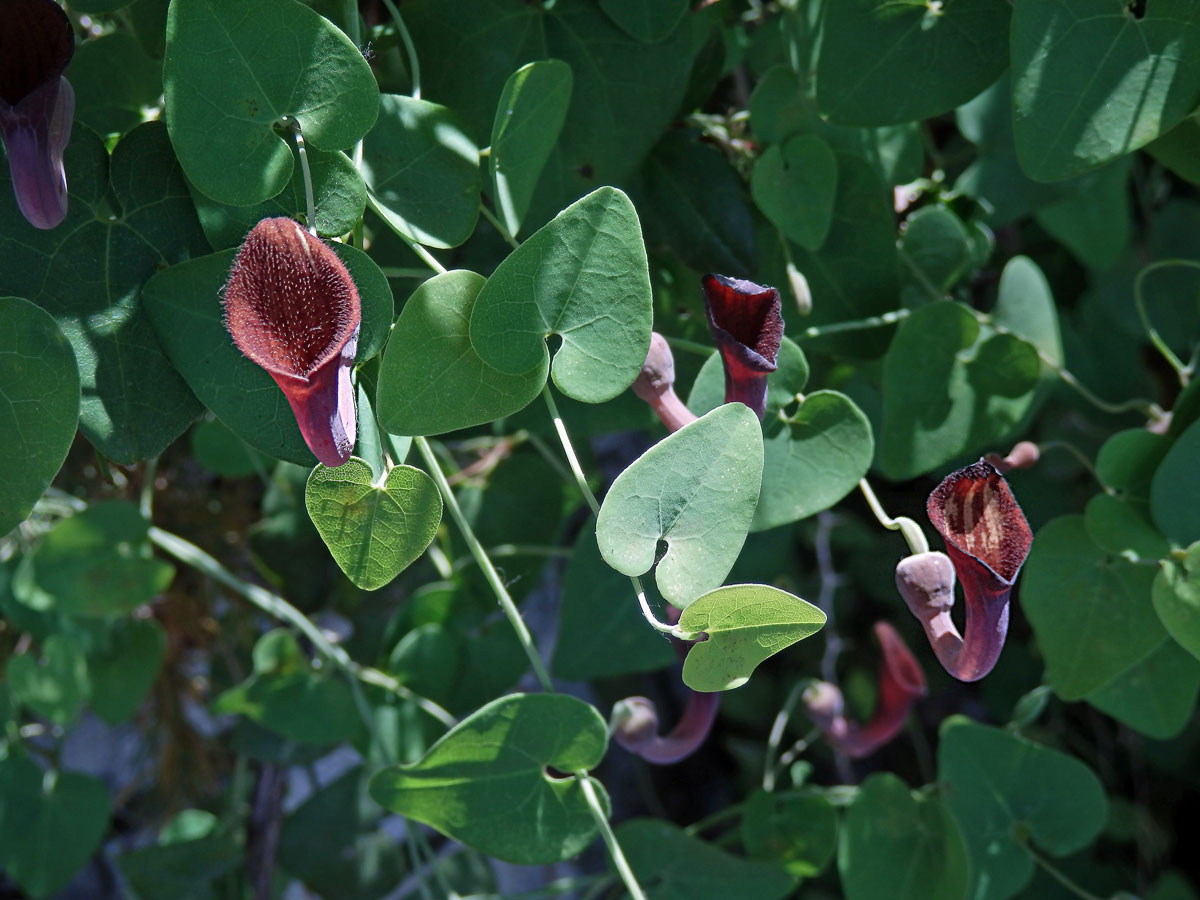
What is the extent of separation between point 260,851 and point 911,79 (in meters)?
0.92

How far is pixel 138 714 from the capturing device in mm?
1154

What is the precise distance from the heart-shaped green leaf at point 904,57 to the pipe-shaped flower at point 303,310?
12.5 inches

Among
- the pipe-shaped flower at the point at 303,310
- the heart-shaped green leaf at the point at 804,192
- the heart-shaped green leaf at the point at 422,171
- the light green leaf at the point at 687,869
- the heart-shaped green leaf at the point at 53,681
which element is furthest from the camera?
the heart-shaped green leaf at the point at 53,681

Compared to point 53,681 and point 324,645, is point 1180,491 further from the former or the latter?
point 53,681

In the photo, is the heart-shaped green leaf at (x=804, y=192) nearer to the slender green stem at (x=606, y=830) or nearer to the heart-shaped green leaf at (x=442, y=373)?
the heart-shaped green leaf at (x=442, y=373)

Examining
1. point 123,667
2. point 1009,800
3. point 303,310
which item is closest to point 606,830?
point 303,310

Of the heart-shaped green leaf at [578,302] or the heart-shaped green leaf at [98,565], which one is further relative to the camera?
the heart-shaped green leaf at [98,565]

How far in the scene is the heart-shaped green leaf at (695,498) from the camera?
406mm

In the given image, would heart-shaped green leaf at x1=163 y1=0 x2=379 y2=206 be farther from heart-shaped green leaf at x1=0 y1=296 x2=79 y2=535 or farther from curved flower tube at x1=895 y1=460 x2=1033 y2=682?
curved flower tube at x1=895 y1=460 x2=1033 y2=682

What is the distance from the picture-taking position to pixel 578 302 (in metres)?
0.45

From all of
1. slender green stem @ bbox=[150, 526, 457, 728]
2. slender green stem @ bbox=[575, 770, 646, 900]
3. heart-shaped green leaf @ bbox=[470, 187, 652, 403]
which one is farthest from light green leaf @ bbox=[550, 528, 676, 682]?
heart-shaped green leaf @ bbox=[470, 187, 652, 403]

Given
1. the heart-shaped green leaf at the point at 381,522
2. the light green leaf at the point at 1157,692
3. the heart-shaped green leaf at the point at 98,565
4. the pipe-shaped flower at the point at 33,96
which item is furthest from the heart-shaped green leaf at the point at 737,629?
the heart-shaped green leaf at the point at 98,565

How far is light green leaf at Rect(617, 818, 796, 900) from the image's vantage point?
2.36 ft

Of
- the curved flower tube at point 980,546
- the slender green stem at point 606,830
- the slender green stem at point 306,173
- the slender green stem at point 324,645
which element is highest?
the slender green stem at point 306,173
